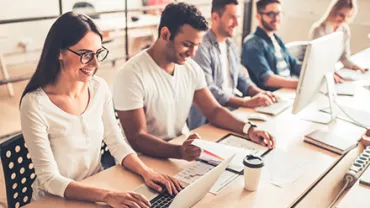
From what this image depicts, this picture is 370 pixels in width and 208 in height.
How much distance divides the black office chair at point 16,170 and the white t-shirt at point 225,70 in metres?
1.34

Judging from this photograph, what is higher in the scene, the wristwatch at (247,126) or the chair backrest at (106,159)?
the wristwatch at (247,126)

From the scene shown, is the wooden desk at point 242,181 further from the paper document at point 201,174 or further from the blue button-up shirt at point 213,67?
the blue button-up shirt at point 213,67

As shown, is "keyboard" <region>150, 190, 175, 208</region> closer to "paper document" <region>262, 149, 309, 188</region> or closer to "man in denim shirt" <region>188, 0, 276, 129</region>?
"paper document" <region>262, 149, 309, 188</region>

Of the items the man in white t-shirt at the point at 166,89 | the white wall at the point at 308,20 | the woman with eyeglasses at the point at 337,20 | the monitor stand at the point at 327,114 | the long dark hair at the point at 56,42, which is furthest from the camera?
the white wall at the point at 308,20

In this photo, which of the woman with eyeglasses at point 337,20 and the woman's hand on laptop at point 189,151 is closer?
the woman's hand on laptop at point 189,151

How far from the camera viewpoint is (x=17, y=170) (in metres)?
1.45

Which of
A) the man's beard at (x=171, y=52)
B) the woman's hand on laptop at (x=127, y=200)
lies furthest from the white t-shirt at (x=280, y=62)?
the woman's hand on laptop at (x=127, y=200)

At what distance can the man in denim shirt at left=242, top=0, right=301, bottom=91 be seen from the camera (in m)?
2.69

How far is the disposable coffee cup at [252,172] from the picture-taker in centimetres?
136

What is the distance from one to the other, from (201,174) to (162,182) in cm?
18

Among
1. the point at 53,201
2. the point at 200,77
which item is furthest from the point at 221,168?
the point at 200,77

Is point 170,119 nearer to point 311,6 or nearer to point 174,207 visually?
point 174,207

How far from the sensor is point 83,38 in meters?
1.40

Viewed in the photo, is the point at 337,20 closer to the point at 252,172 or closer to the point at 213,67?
→ the point at 213,67
